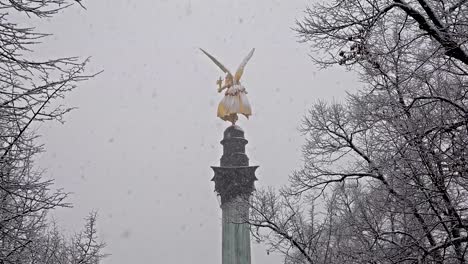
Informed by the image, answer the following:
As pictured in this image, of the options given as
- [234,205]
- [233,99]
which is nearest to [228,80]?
[233,99]

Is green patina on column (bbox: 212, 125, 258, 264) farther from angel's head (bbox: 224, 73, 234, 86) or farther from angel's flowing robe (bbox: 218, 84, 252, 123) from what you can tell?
angel's head (bbox: 224, 73, 234, 86)

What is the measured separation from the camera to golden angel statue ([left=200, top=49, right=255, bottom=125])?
590 inches

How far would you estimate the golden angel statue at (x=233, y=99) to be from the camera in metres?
15.0

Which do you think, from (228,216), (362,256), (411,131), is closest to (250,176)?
(228,216)

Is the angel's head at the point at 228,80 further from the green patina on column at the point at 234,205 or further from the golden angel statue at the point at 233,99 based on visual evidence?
the green patina on column at the point at 234,205

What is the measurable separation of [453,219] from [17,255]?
586cm

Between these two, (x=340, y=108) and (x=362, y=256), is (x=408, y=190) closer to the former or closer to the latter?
(x=362, y=256)

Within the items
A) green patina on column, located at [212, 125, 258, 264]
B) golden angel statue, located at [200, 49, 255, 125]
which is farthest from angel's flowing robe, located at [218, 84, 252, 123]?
green patina on column, located at [212, 125, 258, 264]

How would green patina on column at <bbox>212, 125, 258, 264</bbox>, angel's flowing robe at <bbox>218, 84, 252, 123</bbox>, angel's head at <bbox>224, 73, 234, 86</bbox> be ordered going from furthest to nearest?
angel's head at <bbox>224, 73, 234, 86</bbox>, angel's flowing robe at <bbox>218, 84, 252, 123</bbox>, green patina on column at <bbox>212, 125, 258, 264</bbox>

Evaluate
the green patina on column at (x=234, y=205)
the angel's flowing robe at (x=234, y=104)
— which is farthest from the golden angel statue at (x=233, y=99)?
the green patina on column at (x=234, y=205)

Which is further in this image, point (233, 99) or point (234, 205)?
point (233, 99)

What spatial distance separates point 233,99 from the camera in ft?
49.7

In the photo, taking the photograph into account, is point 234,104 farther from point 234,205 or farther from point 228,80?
point 234,205

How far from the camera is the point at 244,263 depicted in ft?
42.5
